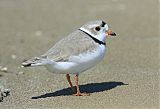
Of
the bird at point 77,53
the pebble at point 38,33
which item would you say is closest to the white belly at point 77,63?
the bird at point 77,53

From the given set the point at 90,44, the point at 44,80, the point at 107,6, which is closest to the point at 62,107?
the point at 90,44

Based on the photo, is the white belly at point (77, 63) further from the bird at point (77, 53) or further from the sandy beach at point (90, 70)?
the sandy beach at point (90, 70)

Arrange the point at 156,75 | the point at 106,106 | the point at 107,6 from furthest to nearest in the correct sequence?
the point at 107,6 < the point at 156,75 < the point at 106,106

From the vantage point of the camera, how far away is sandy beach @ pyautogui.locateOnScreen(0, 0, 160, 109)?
19.6 feet

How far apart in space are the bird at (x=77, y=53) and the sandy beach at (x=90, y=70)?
0.41m

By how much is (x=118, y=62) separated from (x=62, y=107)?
9.67ft

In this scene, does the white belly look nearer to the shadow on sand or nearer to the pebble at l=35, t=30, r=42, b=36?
the shadow on sand

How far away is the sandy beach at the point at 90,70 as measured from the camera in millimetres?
5988

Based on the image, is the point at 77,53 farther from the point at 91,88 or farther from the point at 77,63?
the point at 91,88

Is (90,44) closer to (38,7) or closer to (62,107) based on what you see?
(62,107)

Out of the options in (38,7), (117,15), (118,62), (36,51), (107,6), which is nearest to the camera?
(118,62)

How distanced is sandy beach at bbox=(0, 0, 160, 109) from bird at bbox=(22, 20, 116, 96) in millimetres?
407

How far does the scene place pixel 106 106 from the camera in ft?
18.4

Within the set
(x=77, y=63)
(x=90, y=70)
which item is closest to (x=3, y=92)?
(x=77, y=63)
